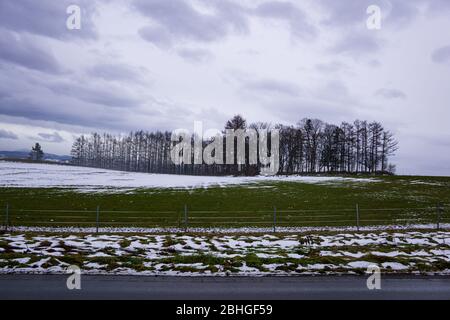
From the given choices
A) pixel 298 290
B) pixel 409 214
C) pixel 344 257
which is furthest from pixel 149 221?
pixel 409 214

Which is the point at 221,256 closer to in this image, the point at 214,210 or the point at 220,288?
the point at 220,288

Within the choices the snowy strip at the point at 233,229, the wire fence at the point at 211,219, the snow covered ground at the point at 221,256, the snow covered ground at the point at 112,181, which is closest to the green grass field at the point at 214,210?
the wire fence at the point at 211,219

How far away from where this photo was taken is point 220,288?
734 centimetres

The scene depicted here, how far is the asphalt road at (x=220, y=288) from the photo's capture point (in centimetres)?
681

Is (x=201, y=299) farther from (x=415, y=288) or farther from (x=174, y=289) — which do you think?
(x=415, y=288)

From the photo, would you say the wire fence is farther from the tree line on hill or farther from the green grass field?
the tree line on hill

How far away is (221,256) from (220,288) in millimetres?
3085

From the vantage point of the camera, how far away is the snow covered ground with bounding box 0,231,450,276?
8852 mm

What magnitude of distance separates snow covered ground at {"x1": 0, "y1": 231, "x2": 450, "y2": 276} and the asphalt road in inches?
Answer: 23.6

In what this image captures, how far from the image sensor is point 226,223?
22188 millimetres

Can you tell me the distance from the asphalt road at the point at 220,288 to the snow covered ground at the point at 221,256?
1.97 ft

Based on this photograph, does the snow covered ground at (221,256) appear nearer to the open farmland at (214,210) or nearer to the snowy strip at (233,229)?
the snowy strip at (233,229)

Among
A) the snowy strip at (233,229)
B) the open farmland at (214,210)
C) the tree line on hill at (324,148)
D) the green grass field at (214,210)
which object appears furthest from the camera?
the tree line on hill at (324,148)
